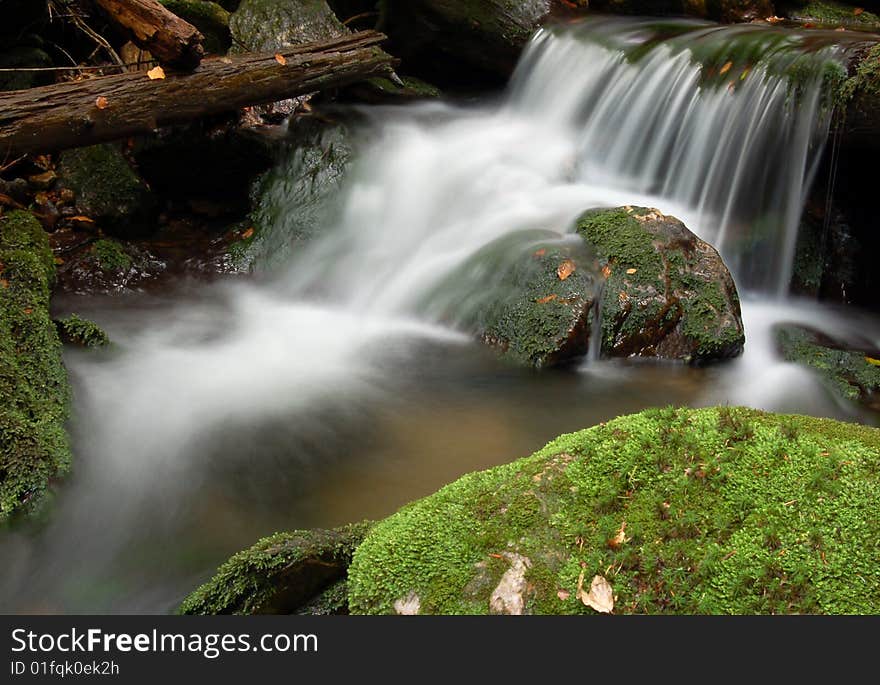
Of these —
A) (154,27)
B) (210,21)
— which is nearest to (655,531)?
(154,27)

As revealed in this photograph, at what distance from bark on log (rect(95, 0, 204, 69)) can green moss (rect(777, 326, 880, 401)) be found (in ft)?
17.1

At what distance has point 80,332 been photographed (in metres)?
5.23

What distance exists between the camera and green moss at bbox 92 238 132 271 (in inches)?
263

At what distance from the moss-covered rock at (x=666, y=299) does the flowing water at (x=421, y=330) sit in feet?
0.58

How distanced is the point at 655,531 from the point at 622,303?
11.2 ft

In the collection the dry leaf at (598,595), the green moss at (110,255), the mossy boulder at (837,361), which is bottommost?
the green moss at (110,255)

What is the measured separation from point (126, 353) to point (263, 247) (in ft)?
7.19

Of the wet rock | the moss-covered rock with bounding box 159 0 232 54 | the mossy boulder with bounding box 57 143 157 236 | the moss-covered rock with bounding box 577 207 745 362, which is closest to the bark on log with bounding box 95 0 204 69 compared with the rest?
the mossy boulder with bounding box 57 143 157 236

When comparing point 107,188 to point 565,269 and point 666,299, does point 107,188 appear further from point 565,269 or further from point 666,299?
point 666,299

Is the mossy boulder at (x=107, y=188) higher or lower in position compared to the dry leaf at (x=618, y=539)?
lower

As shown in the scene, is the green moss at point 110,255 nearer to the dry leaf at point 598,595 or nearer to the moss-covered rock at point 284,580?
the moss-covered rock at point 284,580

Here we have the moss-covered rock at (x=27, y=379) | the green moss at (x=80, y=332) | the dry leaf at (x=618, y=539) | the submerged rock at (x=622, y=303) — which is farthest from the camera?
the submerged rock at (x=622, y=303)

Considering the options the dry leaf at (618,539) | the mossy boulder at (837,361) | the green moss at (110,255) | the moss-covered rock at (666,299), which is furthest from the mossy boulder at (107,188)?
the dry leaf at (618,539)

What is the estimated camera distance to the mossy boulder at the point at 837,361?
5223 millimetres
